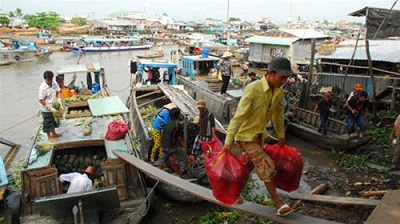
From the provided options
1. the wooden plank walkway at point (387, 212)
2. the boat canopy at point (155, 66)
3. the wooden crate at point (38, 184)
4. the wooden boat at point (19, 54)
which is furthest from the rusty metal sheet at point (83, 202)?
the wooden boat at point (19, 54)

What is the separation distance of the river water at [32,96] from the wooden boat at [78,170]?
3.60 ft

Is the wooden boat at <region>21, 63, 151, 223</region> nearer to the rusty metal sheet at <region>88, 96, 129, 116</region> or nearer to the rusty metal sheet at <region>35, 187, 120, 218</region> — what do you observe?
the rusty metal sheet at <region>35, 187, 120, 218</region>

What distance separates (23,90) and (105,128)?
17.1 meters

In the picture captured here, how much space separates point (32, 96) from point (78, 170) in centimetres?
1553

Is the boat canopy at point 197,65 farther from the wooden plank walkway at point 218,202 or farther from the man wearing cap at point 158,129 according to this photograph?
the wooden plank walkway at point 218,202

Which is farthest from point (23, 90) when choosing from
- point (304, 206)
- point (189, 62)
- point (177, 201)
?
point (304, 206)

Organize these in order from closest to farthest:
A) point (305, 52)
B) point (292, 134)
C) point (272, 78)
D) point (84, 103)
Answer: point (272, 78) < point (84, 103) < point (292, 134) < point (305, 52)

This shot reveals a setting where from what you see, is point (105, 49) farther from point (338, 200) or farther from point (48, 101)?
point (338, 200)

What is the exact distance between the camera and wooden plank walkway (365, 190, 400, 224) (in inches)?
125

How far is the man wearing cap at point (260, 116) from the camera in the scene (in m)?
3.39

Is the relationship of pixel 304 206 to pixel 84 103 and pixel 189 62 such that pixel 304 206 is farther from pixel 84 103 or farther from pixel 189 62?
pixel 189 62

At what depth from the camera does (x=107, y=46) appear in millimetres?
42406

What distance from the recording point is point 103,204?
545cm

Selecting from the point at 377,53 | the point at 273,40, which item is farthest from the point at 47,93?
the point at 273,40
